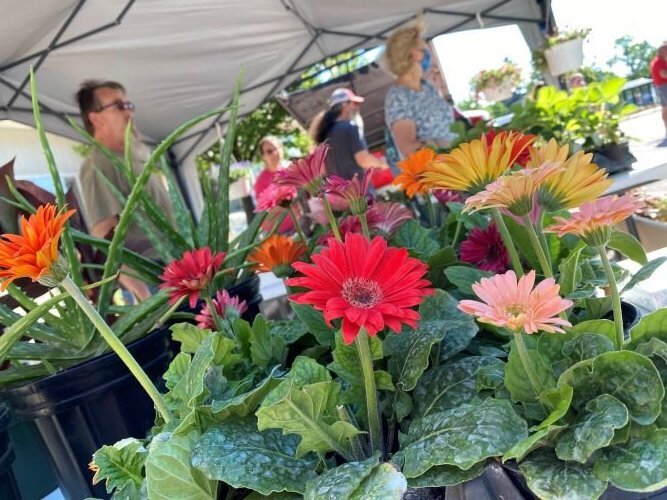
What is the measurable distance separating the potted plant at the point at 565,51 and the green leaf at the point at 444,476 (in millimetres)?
2222

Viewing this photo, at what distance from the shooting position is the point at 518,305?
0.24 meters

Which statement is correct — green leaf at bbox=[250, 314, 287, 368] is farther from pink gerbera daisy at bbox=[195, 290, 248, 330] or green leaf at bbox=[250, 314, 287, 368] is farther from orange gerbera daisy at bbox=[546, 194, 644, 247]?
orange gerbera daisy at bbox=[546, 194, 644, 247]

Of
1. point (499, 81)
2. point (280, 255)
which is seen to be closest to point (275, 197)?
point (280, 255)

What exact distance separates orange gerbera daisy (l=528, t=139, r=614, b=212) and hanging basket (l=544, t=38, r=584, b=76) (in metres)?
2.10

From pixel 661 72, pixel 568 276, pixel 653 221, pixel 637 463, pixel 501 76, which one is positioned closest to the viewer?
pixel 637 463

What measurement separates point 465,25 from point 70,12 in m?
2.04

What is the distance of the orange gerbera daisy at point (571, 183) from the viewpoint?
0.97 ft

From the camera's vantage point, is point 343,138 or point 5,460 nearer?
point 5,460

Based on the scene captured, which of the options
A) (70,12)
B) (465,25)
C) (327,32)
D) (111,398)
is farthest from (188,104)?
(111,398)

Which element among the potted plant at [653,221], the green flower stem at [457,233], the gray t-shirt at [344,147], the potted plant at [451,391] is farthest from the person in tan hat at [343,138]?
the potted plant at [451,391]

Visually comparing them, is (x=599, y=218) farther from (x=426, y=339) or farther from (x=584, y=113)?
(x=584, y=113)

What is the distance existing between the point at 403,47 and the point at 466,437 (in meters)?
1.40

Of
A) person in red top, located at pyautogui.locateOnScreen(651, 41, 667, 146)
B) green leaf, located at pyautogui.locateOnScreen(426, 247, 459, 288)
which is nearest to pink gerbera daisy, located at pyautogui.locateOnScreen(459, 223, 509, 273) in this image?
green leaf, located at pyautogui.locateOnScreen(426, 247, 459, 288)

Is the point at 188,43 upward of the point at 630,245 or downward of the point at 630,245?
upward
